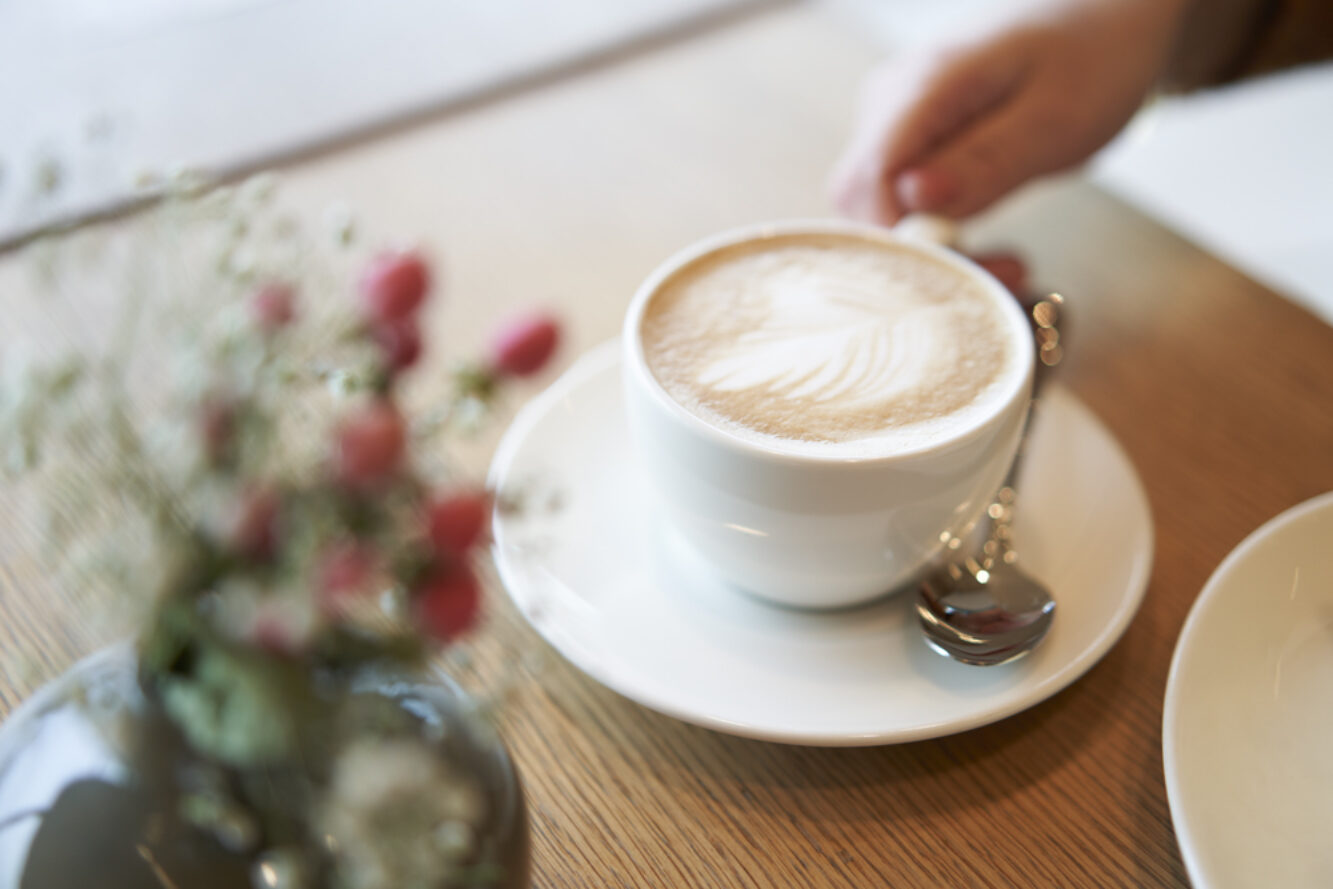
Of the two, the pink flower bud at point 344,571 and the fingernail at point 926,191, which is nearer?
the pink flower bud at point 344,571

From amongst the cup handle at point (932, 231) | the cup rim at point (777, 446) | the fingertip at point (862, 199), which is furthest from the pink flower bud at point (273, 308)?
the fingertip at point (862, 199)

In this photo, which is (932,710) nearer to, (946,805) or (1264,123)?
(946,805)

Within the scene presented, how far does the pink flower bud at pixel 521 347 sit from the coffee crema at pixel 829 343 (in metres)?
0.23

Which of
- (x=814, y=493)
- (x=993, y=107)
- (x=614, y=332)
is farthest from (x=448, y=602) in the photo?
(x=993, y=107)

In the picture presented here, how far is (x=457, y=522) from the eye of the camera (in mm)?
265

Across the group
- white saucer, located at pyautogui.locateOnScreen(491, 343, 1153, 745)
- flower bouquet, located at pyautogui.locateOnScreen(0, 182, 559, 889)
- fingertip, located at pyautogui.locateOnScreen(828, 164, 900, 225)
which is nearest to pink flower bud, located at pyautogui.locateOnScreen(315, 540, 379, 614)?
flower bouquet, located at pyautogui.locateOnScreen(0, 182, 559, 889)

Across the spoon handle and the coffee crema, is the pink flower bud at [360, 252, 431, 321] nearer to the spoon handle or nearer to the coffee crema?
the coffee crema

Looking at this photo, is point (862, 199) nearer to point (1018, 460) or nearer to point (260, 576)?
point (1018, 460)

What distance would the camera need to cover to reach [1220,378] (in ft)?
2.41

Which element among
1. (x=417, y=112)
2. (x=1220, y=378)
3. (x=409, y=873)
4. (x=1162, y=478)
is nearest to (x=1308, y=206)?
(x=1220, y=378)

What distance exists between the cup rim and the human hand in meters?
0.17

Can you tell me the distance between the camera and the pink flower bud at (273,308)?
0.89ft

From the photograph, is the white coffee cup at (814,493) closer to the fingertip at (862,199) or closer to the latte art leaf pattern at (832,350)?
the latte art leaf pattern at (832,350)

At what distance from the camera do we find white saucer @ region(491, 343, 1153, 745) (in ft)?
1.58
